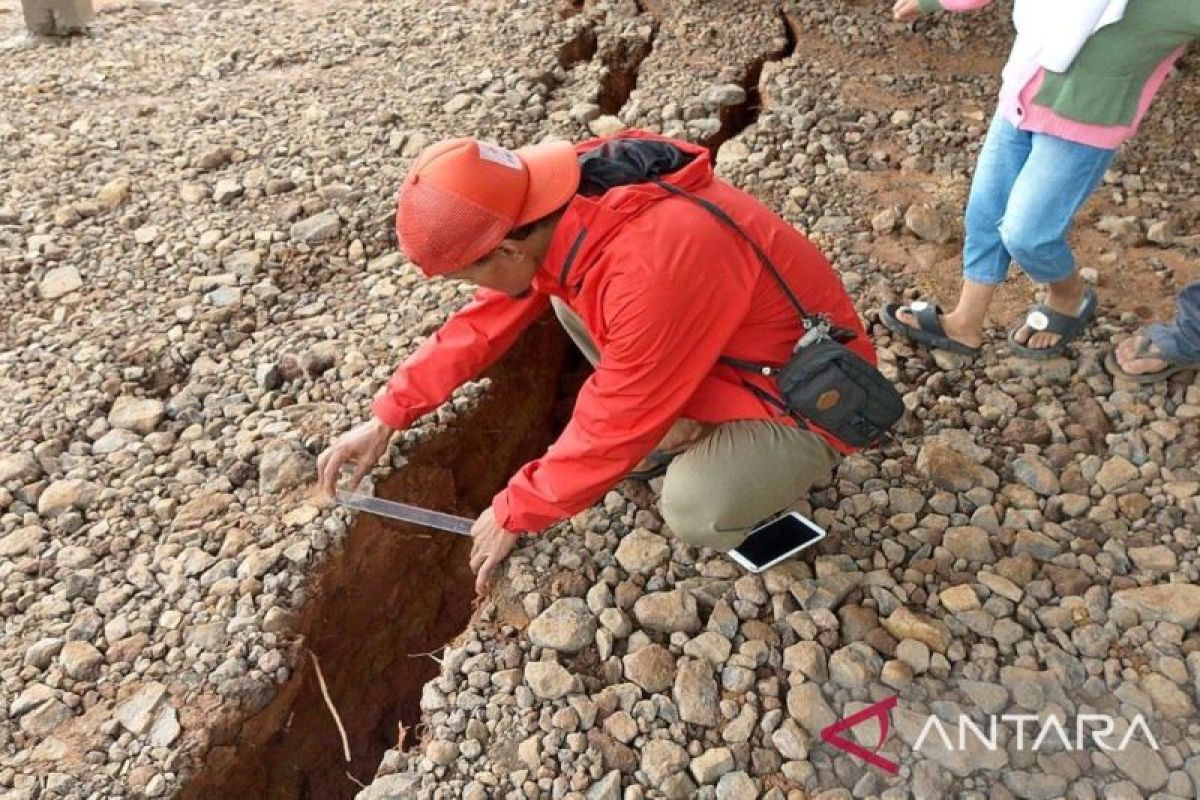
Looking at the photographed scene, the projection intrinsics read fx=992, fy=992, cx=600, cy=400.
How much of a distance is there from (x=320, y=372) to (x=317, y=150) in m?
1.32

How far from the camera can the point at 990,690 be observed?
2039 mm

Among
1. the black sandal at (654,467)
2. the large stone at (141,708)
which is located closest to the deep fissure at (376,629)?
the large stone at (141,708)

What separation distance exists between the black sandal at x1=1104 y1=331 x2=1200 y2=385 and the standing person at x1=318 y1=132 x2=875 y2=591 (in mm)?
934

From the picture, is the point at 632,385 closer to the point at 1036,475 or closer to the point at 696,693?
the point at 696,693

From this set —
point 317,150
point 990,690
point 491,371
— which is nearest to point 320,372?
point 491,371

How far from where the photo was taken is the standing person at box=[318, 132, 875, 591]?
5.92 feet

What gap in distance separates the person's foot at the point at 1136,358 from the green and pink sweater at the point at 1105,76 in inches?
26.5

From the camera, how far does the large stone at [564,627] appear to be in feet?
7.09

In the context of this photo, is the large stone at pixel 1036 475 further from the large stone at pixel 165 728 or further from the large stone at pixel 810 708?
the large stone at pixel 165 728

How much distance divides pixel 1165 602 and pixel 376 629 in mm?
1853

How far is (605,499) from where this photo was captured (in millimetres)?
2473

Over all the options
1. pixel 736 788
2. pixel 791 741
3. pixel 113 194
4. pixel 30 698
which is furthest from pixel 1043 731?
pixel 113 194

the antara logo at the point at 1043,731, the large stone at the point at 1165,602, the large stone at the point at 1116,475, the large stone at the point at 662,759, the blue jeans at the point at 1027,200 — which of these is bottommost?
the large stone at the point at 662,759

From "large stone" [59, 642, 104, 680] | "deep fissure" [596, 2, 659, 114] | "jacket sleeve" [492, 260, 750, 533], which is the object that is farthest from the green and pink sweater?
"large stone" [59, 642, 104, 680]
